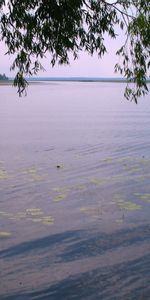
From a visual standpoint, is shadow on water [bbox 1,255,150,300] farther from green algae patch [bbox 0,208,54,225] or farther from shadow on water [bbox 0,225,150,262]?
green algae patch [bbox 0,208,54,225]

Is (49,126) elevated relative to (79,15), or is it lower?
lower

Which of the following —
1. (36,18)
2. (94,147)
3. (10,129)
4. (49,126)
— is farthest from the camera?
(49,126)

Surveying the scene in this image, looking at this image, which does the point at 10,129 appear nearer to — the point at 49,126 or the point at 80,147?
the point at 49,126

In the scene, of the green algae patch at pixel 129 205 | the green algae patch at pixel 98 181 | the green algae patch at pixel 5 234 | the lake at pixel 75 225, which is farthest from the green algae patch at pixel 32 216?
the green algae patch at pixel 98 181

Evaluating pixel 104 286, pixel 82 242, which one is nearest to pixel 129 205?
pixel 82 242

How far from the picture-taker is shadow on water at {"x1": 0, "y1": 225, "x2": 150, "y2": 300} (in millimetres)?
8672

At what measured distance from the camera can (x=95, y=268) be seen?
980cm

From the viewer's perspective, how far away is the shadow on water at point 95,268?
28.5 ft

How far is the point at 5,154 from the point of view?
2456cm

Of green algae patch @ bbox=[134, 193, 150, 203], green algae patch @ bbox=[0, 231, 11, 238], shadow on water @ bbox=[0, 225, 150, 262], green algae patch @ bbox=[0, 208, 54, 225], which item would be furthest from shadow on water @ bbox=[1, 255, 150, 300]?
green algae patch @ bbox=[134, 193, 150, 203]

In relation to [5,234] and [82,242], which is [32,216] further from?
[82,242]

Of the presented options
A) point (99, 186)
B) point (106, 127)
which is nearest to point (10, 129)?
point (106, 127)

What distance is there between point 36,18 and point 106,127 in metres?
31.9

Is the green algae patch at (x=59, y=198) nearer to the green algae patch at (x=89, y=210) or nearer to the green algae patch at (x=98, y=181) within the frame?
the green algae patch at (x=89, y=210)
